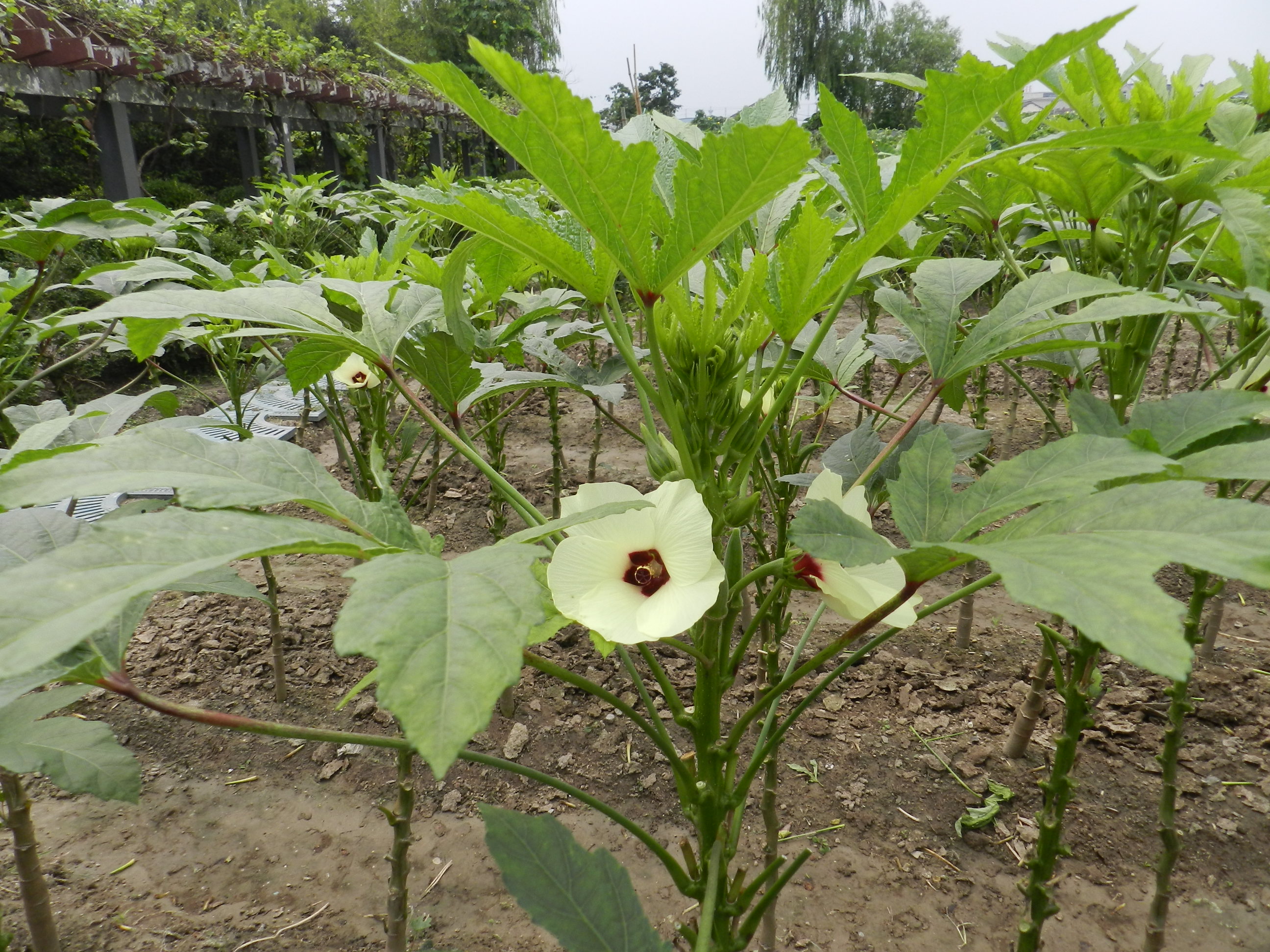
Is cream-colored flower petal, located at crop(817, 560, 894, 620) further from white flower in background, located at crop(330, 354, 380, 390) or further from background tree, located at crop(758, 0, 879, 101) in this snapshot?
background tree, located at crop(758, 0, 879, 101)

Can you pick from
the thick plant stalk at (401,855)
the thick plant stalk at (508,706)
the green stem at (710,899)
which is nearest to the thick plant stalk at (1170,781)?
the green stem at (710,899)

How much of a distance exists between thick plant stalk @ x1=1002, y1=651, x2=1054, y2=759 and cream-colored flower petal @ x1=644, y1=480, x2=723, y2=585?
135 centimetres

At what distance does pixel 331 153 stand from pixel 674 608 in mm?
15083

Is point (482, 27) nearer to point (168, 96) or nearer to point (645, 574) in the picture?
point (168, 96)

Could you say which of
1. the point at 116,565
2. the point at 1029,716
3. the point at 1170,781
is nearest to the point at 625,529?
the point at 116,565

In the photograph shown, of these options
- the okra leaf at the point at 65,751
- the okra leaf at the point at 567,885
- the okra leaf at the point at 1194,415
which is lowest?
the okra leaf at the point at 567,885

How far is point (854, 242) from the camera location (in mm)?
699

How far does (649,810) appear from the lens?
191 cm

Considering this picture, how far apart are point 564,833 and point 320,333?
0.63 metres

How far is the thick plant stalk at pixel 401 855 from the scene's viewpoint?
1.10 m

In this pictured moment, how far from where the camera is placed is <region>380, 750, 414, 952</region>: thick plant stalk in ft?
3.60

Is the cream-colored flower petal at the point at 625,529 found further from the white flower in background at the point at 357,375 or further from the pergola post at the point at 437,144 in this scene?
the pergola post at the point at 437,144

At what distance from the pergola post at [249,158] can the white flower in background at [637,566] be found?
44.0ft

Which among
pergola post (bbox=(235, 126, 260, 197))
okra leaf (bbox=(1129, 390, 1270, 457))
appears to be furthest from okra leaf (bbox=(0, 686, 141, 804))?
pergola post (bbox=(235, 126, 260, 197))
